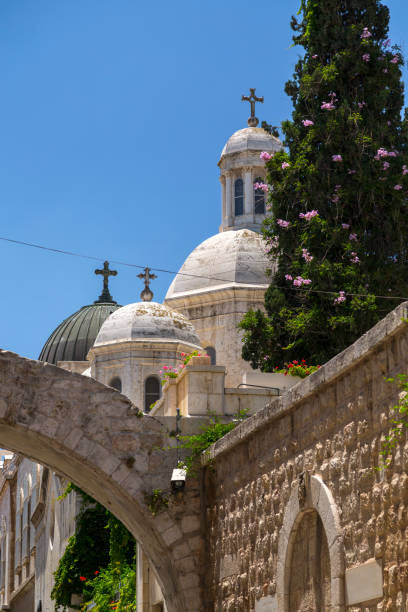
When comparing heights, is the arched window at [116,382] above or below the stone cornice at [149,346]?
below

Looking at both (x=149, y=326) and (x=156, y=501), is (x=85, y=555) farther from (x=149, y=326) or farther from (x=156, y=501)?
(x=156, y=501)

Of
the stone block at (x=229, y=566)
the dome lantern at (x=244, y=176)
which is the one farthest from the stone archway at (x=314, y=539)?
the dome lantern at (x=244, y=176)

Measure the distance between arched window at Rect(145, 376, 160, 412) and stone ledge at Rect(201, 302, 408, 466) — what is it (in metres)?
16.2

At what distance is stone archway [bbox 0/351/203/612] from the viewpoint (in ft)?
42.3

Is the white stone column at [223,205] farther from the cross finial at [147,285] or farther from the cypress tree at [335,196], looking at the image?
the cypress tree at [335,196]

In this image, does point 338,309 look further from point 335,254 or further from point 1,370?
point 1,370

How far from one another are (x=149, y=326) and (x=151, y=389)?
1.55 meters

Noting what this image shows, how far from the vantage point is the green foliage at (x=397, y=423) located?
7.79m

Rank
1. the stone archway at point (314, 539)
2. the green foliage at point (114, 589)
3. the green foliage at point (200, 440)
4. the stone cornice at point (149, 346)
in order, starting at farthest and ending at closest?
the stone cornice at point (149, 346)
the green foliage at point (114, 589)
the green foliage at point (200, 440)
the stone archway at point (314, 539)

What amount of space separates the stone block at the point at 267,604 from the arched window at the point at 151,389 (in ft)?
59.9

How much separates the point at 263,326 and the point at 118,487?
8.29m

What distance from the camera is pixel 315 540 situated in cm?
956

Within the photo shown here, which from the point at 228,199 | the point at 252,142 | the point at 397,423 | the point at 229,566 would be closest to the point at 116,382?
the point at 228,199

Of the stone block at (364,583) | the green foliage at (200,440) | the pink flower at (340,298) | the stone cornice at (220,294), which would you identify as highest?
the stone cornice at (220,294)
